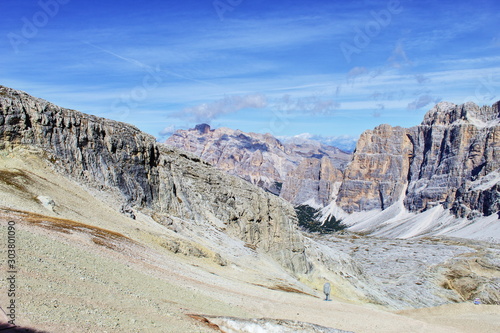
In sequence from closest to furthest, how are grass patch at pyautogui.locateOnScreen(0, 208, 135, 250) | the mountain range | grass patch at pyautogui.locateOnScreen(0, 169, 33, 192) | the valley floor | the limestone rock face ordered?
the valley floor → the mountain range → grass patch at pyautogui.locateOnScreen(0, 208, 135, 250) → grass patch at pyautogui.locateOnScreen(0, 169, 33, 192) → the limestone rock face

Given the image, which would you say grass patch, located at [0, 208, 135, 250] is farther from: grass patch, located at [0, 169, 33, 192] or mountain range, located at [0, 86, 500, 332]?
grass patch, located at [0, 169, 33, 192]

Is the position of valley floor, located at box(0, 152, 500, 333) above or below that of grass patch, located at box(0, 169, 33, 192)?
below

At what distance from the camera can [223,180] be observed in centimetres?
8769

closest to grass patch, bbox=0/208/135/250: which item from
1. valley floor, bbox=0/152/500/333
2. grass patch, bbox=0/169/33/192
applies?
valley floor, bbox=0/152/500/333

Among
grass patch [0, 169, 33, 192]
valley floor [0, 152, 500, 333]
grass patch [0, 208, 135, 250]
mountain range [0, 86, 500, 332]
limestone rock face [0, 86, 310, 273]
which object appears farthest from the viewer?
limestone rock face [0, 86, 310, 273]

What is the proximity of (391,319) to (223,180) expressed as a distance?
48.3m

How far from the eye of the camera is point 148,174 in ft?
244

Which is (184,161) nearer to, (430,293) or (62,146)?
(62,146)

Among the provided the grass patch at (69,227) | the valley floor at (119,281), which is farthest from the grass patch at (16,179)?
the grass patch at (69,227)

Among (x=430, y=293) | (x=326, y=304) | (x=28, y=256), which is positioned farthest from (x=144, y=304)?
(x=430, y=293)

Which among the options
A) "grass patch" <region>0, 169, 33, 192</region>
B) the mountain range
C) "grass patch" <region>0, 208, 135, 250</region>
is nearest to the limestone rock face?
the mountain range

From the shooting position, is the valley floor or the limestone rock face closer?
the valley floor

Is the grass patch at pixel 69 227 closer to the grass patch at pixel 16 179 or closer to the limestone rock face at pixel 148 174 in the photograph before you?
the grass patch at pixel 16 179

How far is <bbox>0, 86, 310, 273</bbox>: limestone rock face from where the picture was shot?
60688 millimetres
